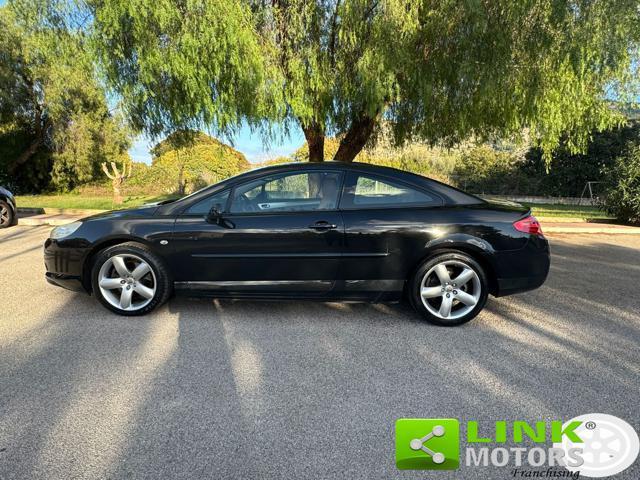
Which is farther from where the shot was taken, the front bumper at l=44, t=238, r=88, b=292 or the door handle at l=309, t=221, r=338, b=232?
the front bumper at l=44, t=238, r=88, b=292

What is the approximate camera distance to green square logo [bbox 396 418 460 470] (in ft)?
6.49

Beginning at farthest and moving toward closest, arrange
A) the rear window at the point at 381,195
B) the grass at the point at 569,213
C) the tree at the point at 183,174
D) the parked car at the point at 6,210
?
the tree at the point at 183,174 → the grass at the point at 569,213 → the parked car at the point at 6,210 → the rear window at the point at 381,195

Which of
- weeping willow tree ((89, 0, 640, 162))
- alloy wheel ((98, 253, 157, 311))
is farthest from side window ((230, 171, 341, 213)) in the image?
weeping willow tree ((89, 0, 640, 162))

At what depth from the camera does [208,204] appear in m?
3.68

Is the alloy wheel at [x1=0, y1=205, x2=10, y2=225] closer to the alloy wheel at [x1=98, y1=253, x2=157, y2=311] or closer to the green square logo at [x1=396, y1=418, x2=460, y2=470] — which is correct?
the alloy wheel at [x1=98, y1=253, x2=157, y2=311]

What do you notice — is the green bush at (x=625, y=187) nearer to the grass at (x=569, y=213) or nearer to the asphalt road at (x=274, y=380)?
the grass at (x=569, y=213)

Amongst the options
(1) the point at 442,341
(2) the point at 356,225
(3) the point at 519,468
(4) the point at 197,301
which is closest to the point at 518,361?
(1) the point at 442,341

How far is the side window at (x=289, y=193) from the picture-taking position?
3.65m

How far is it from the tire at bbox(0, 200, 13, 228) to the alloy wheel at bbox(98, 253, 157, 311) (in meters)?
7.39

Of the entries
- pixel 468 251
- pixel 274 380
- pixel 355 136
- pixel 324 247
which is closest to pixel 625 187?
pixel 355 136

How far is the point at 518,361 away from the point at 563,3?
5.64 metres

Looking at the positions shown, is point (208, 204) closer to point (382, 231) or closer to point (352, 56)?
point (382, 231)

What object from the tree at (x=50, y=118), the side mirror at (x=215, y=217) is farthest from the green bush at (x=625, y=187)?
the tree at (x=50, y=118)
